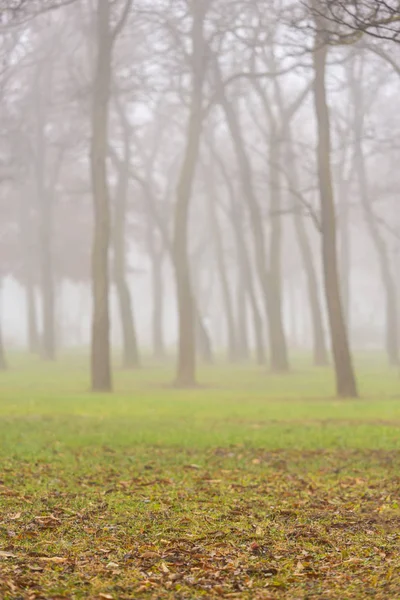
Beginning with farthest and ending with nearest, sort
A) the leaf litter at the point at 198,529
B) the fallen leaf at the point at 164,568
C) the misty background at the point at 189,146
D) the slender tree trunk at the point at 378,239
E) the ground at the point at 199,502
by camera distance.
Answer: the slender tree trunk at the point at 378,239
the misty background at the point at 189,146
the fallen leaf at the point at 164,568
the ground at the point at 199,502
the leaf litter at the point at 198,529

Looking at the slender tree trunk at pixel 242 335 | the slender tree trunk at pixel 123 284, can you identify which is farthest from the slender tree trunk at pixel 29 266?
the slender tree trunk at pixel 242 335

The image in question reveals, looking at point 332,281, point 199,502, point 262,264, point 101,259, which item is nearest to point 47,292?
point 262,264

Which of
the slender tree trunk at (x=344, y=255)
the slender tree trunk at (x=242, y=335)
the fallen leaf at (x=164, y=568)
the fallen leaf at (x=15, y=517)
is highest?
the slender tree trunk at (x=344, y=255)

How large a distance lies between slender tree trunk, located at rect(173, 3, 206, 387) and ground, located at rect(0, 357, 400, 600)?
686cm

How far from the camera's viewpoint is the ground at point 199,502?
267 inches

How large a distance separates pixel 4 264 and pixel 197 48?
23373 mm

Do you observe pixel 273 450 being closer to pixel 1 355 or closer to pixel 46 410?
pixel 46 410

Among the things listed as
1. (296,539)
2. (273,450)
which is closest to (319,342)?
(273,450)

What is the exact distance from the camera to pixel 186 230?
2786cm

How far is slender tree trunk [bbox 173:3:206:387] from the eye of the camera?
2692 cm

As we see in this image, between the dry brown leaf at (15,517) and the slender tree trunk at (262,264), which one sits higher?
the slender tree trunk at (262,264)

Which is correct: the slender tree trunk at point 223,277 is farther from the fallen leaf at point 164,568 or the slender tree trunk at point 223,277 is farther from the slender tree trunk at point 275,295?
the fallen leaf at point 164,568

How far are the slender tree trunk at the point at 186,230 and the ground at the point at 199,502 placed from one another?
22.5 ft

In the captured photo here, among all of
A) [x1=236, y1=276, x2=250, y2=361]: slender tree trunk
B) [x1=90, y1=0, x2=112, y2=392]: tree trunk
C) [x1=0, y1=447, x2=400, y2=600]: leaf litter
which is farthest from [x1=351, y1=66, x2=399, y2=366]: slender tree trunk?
[x1=0, y1=447, x2=400, y2=600]: leaf litter
